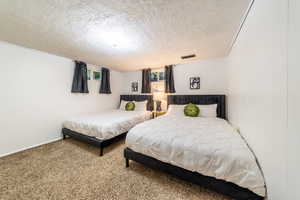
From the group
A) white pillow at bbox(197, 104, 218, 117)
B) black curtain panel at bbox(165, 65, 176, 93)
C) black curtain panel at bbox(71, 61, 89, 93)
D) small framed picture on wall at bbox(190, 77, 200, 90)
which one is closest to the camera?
white pillow at bbox(197, 104, 218, 117)

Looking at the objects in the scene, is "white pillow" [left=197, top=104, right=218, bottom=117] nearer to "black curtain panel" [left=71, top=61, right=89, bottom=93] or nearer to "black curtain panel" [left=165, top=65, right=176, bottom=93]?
"black curtain panel" [left=165, top=65, right=176, bottom=93]

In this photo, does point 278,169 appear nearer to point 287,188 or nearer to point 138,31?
point 287,188

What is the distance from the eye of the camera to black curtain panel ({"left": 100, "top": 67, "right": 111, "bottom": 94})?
153 inches

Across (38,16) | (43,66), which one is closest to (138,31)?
(38,16)

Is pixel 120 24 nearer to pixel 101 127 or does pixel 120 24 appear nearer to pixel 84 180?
pixel 101 127

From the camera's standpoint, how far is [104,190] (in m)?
1.33

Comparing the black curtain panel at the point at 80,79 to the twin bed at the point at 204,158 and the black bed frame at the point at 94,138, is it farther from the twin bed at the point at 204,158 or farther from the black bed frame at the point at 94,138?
the twin bed at the point at 204,158

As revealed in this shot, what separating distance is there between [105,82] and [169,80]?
233cm

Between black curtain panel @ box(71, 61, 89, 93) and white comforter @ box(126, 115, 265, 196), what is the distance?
2.42m

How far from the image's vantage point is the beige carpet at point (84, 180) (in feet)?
4.12

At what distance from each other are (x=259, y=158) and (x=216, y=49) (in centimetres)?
234

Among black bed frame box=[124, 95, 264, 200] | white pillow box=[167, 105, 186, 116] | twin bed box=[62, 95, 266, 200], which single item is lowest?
black bed frame box=[124, 95, 264, 200]

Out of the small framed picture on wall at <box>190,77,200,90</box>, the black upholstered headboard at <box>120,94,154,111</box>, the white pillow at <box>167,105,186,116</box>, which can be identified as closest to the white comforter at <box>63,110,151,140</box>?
the white pillow at <box>167,105,186,116</box>

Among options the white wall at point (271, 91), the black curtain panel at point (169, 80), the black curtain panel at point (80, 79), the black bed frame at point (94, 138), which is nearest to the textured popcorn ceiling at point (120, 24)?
the white wall at point (271, 91)
